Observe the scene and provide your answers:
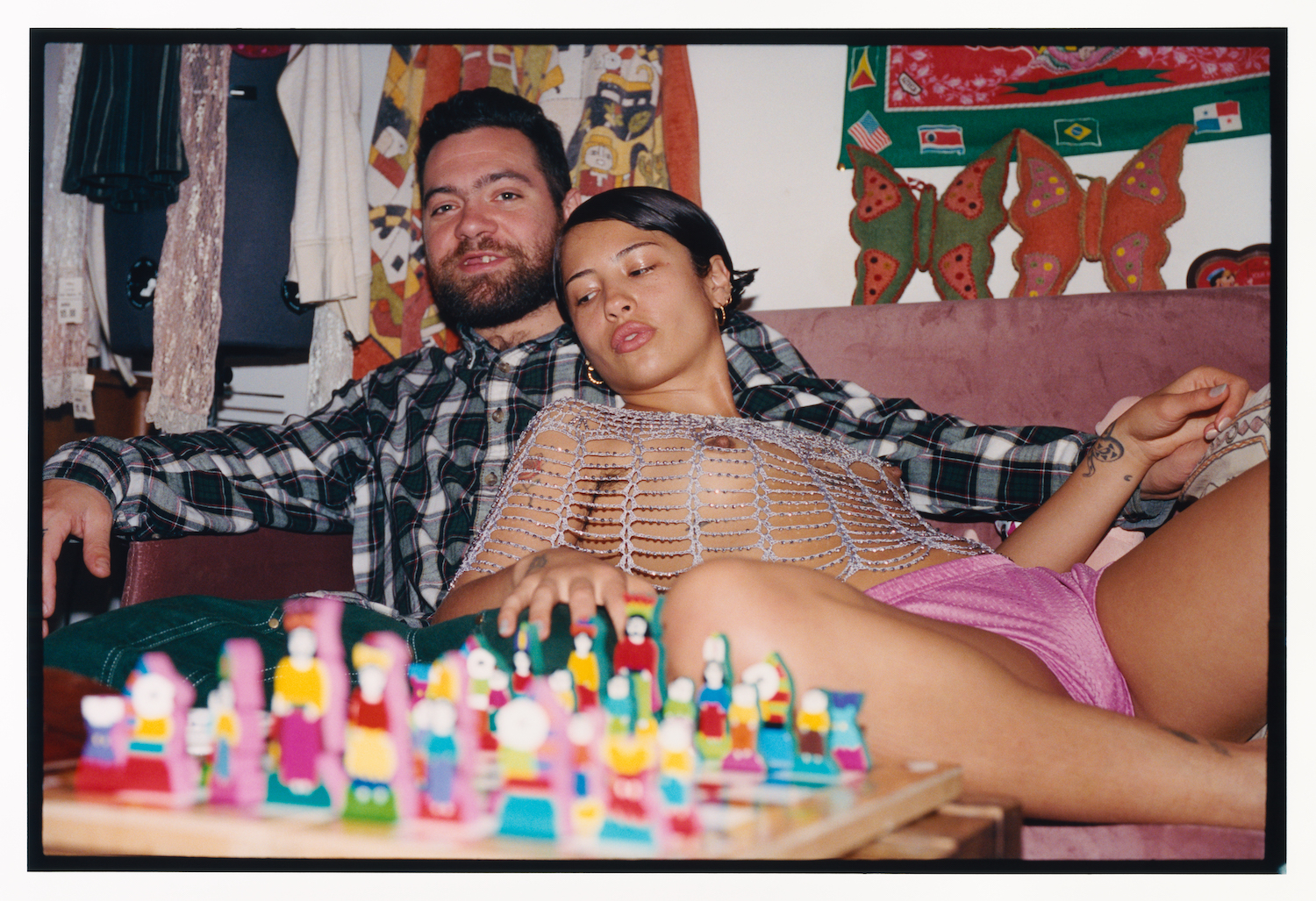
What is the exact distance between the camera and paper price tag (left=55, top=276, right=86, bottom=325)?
1967mm

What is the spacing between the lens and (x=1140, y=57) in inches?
81.7

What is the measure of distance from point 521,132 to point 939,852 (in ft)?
4.93

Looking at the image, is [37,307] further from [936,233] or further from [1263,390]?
[936,233]

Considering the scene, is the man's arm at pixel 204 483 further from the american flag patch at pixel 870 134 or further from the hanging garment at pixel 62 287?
the american flag patch at pixel 870 134

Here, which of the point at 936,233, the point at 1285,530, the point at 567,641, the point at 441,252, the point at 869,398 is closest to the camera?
the point at 567,641

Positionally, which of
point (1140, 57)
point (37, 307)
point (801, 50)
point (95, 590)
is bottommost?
point (95, 590)

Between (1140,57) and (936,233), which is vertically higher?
(1140,57)

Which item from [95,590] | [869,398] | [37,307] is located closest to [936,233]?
[869,398]

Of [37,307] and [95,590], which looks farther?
[95,590]

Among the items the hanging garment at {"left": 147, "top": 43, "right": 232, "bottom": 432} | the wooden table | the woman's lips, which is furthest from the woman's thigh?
the hanging garment at {"left": 147, "top": 43, "right": 232, "bottom": 432}

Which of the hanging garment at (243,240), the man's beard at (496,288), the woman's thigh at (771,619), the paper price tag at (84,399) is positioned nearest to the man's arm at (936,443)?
Result: the man's beard at (496,288)

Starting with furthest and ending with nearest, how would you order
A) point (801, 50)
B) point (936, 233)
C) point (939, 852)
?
point (801, 50)
point (936, 233)
point (939, 852)

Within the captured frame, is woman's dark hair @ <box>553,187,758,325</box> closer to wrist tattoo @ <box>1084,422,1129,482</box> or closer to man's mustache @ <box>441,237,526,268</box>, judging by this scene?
man's mustache @ <box>441,237,526,268</box>

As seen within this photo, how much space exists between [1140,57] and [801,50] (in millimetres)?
812
